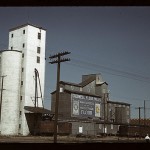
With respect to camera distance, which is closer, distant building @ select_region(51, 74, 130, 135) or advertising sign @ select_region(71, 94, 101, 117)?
distant building @ select_region(51, 74, 130, 135)

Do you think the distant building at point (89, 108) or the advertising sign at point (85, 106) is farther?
the advertising sign at point (85, 106)

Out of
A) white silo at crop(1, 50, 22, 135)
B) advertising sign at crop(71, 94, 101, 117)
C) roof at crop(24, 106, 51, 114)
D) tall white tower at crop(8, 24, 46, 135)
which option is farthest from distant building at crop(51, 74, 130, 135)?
white silo at crop(1, 50, 22, 135)

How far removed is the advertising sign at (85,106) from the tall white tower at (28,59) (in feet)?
29.9

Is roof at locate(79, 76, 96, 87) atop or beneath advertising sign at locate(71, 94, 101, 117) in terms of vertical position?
atop

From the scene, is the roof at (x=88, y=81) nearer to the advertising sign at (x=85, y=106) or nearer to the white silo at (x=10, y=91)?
the advertising sign at (x=85, y=106)

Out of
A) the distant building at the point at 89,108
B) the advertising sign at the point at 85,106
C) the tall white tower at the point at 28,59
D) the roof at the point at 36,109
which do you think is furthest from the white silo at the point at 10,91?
the advertising sign at the point at 85,106

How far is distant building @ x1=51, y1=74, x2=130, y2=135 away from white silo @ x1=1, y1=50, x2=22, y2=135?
1028cm

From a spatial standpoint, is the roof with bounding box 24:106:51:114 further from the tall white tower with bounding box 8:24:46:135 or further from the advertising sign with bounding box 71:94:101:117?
the advertising sign with bounding box 71:94:101:117

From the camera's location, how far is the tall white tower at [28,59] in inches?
2273

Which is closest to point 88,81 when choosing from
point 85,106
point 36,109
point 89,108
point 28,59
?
point 89,108

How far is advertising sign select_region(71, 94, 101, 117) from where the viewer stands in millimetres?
64875
